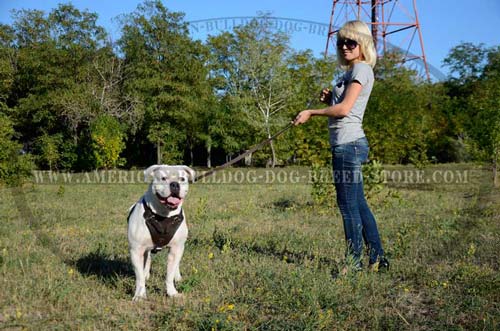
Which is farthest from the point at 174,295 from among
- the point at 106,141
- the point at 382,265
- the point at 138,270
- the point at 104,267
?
the point at 106,141

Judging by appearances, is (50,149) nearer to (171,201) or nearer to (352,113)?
(171,201)

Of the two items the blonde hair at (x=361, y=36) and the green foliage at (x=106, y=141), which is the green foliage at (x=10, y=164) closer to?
the green foliage at (x=106, y=141)

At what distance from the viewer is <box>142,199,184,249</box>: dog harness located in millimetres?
3615

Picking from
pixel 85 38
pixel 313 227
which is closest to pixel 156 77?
pixel 85 38

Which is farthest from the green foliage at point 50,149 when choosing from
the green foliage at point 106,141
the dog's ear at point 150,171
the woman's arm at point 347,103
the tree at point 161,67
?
the woman's arm at point 347,103

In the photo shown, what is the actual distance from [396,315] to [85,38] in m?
30.4

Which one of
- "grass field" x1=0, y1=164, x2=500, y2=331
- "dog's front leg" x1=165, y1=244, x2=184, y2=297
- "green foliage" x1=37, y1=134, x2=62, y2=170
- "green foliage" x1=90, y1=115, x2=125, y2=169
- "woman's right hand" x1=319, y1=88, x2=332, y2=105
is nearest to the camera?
"grass field" x1=0, y1=164, x2=500, y2=331

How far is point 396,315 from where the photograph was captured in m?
3.19

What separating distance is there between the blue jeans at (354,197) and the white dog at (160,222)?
1469 mm

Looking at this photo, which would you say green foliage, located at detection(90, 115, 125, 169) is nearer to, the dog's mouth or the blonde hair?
the dog's mouth

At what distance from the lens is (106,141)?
2528 cm

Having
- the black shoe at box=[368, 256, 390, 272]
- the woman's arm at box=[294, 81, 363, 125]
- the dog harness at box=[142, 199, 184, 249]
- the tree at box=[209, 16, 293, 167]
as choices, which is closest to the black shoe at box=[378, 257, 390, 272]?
the black shoe at box=[368, 256, 390, 272]

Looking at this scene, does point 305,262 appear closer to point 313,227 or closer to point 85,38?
point 313,227

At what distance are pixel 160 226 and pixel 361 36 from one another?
8.19ft
